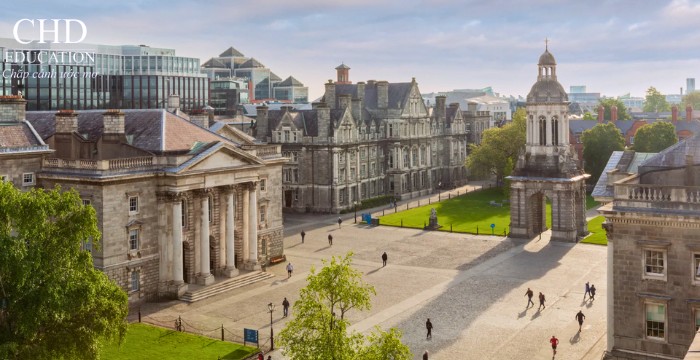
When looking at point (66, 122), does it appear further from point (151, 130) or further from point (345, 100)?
point (345, 100)

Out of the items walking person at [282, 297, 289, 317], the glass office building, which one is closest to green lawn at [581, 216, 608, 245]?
walking person at [282, 297, 289, 317]

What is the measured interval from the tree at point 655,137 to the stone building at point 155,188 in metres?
64.5

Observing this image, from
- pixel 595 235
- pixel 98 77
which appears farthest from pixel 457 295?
pixel 98 77

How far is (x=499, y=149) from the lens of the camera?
100688 mm

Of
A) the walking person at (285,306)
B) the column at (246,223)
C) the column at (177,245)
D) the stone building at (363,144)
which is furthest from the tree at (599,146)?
the column at (177,245)

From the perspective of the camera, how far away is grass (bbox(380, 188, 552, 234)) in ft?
253

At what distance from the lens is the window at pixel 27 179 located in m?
47.5

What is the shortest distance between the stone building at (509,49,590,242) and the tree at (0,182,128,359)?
50.8 m

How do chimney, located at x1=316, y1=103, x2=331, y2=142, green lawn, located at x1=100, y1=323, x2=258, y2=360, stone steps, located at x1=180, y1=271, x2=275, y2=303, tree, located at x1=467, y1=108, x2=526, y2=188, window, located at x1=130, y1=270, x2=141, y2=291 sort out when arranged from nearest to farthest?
green lawn, located at x1=100, y1=323, x2=258, y2=360
window, located at x1=130, y1=270, x2=141, y2=291
stone steps, located at x1=180, y1=271, x2=275, y2=303
chimney, located at x1=316, y1=103, x2=331, y2=142
tree, located at x1=467, y1=108, x2=526, y2=188

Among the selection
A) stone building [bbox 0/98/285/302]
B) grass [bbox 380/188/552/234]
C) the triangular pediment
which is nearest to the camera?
stone building [bbox 0/98/285/302]

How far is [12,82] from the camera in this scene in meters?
113

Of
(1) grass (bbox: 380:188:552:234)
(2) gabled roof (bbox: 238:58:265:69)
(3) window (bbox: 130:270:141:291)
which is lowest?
(3) window (bbox: 130:270:141:291)

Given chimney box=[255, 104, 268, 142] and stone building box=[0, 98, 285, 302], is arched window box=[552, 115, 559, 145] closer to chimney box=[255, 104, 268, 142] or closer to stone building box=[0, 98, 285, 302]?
stone building box=[0, 98, 285, 302]

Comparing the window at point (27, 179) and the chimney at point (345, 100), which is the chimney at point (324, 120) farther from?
the window at point (27, 179)
